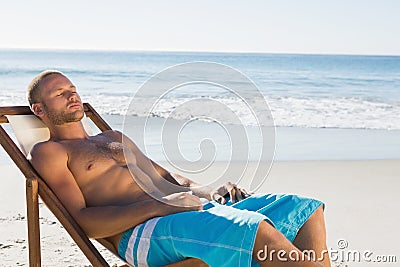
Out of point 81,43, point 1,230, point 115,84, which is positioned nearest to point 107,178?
point 1,230

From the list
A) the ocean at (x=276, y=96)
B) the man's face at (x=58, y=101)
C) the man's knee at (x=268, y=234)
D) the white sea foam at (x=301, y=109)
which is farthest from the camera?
the white sea foam at (x=301, y=109)

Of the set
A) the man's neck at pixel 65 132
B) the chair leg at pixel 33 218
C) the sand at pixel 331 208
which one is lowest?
the sand at pixel 331 208

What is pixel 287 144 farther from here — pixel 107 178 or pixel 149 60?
pixel 149 60

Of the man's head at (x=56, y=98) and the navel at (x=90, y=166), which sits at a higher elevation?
the man's head at (x=56, y=98)

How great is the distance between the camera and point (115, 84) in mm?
18422

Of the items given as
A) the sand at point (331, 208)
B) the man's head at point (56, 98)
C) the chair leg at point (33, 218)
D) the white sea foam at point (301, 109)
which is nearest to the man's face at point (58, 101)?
the man's head at point (56, 98)

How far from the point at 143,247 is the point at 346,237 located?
2.28 m

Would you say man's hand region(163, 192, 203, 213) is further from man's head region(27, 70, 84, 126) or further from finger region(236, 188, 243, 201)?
man's head region(27, 70, 84, 126)

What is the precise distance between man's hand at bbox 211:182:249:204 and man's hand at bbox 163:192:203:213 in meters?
0.29

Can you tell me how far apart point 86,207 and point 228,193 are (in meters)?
0.64

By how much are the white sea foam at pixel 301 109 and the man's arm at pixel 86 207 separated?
5.76m

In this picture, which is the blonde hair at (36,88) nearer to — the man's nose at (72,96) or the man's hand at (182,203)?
the man's nose at (72,96)

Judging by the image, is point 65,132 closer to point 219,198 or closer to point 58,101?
point 58,101

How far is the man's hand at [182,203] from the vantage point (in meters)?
2.58
